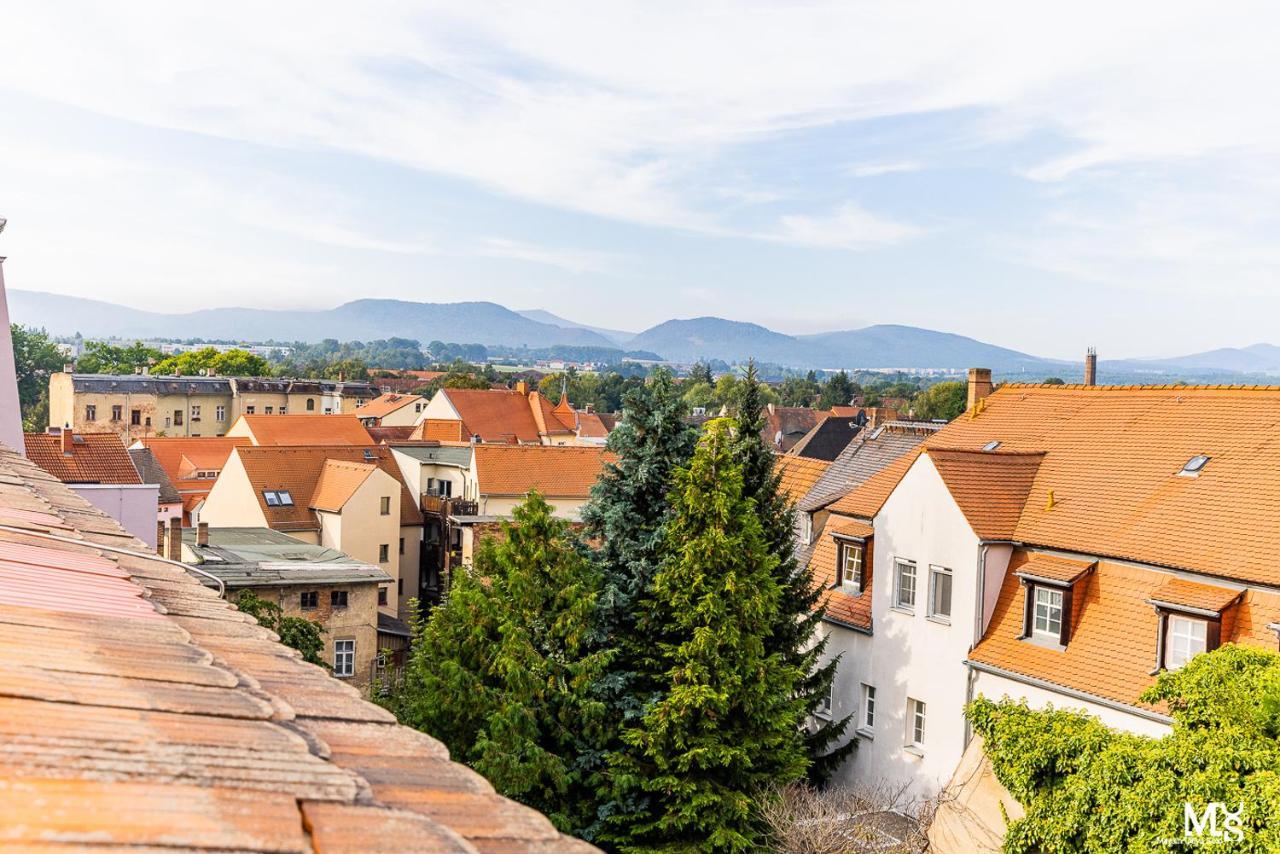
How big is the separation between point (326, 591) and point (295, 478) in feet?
63.4

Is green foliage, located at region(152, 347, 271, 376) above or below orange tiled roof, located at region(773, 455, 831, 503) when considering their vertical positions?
above

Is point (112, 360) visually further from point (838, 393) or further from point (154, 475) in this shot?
point (838, 393)

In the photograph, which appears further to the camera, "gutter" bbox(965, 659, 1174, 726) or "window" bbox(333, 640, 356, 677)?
"window" bbox(333, 640, 356, 677)


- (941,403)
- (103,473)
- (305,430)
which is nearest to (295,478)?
(103,473)

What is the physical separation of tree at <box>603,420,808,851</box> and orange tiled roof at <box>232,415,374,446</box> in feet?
184

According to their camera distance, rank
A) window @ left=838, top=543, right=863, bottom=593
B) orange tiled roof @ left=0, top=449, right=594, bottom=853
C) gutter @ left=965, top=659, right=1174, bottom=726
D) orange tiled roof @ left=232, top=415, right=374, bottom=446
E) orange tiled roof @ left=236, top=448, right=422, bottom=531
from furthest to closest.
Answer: orange tiled roof @ left=232, top=415, right=374, bottom=446, orange tiled roof @ left=236, top=448, right=422, bottom=531, window @ left=838, top=543, right=863, bottom=593, gutter @ left=965, top=659, right=1174, bottom=726, orange tiled roof @ left=0, top=449, right=594, bottom=853

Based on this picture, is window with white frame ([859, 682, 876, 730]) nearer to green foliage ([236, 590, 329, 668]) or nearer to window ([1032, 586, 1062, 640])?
window ([1032, 586, 1062, 640])

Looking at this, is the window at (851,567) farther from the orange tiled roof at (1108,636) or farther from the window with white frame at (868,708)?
the orange tiled roof at (1108,636)

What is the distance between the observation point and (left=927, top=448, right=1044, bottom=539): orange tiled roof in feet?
80.4

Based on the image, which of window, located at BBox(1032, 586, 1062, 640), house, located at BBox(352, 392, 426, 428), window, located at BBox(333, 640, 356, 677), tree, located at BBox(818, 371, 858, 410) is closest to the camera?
window, located at BBox(1032, 586, 1062, 640)

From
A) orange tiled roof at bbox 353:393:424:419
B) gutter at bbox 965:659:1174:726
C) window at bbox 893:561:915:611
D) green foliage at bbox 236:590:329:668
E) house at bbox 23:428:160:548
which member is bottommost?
green foliage at bbox 236:590:329:668

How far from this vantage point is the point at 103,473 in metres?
32.3

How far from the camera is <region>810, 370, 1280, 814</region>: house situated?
67.4 feet

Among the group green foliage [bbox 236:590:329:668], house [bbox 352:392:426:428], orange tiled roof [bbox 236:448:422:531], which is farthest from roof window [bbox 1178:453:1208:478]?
house [bbox 352:392:426:428]
